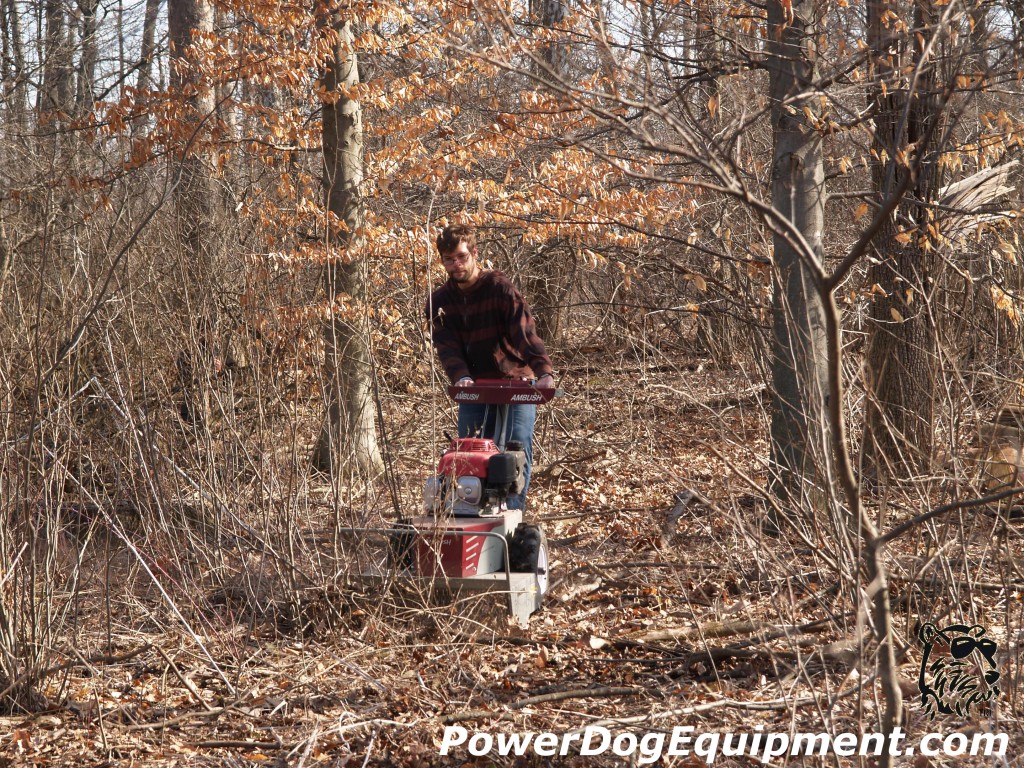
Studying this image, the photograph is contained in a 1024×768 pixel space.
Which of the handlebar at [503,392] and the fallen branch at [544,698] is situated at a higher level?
the handlebar at [503,392]

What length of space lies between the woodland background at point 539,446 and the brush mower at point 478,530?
15 centimetres

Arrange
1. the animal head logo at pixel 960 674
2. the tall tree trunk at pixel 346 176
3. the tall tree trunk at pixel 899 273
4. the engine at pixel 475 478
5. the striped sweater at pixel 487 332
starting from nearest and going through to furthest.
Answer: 1. the animal head logo at pixel 960 674
2. the engine at pixel 475 478
3. the striped sweater at pixel 487 332
4. the tall tree trunk at pixel 899 273
5. the tall tree trunk at pixel 346 176

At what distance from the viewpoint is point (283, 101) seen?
390 inches

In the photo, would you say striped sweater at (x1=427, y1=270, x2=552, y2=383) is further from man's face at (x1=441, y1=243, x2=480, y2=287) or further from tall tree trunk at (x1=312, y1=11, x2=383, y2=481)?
tall tree trunk at (x1=312, y1=11, x2=383, y2=481)

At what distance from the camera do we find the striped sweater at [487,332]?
18.6 ft

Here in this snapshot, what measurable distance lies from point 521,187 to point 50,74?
35.2ft

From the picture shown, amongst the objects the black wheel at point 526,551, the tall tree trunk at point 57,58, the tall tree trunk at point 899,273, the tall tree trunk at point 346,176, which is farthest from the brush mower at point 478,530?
the tall tree trunk at point 57,58

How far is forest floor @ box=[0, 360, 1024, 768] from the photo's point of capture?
357cm

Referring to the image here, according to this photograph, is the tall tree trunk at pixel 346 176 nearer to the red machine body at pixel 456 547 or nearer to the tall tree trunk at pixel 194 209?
the tall tree trunk at pixel 194 209

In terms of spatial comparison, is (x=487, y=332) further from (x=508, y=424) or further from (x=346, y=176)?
(x=346, y=176)

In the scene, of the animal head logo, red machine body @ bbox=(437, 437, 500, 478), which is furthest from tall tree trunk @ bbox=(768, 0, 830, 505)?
the animal head logo

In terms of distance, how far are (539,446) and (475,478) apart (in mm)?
3765

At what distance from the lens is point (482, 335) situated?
578 centimetres

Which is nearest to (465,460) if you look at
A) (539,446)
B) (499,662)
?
(499,662)
